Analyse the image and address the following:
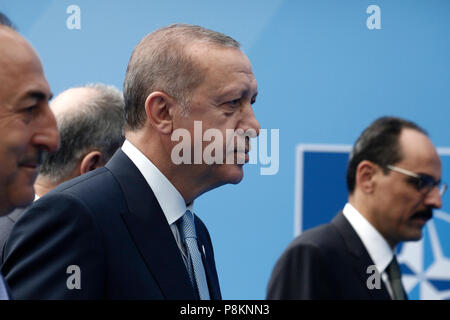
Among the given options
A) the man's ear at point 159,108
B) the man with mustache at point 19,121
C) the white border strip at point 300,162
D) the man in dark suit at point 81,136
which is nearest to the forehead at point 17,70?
the man with mustache at point 19,121

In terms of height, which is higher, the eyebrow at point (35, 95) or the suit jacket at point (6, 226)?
the eyebrow at point (35, 95)

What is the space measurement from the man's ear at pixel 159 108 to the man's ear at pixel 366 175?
1.22 ft

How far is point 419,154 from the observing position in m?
1.10

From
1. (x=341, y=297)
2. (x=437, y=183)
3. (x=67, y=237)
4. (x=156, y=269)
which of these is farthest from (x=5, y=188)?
(x=437, y=183)

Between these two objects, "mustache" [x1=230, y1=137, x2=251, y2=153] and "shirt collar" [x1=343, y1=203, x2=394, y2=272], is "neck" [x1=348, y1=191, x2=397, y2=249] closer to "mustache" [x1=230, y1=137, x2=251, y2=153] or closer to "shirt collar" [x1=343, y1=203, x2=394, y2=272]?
"shirt collar" [x1=343, y1=203, x2=394, y2=272]

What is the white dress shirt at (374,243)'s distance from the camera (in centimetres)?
109

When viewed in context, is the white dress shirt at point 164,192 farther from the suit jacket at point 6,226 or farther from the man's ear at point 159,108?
the suit jacket at point 6,226

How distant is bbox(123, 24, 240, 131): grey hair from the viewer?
128cm

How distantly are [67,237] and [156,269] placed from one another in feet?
0.54

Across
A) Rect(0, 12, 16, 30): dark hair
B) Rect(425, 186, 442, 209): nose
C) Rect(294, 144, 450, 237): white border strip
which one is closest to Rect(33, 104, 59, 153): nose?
Rect(0, 12, 16, 30): dark hair

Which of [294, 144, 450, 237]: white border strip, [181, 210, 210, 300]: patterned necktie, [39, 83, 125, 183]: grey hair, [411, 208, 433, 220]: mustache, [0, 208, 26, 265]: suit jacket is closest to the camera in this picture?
[411, 208, 433, 220]: mustache

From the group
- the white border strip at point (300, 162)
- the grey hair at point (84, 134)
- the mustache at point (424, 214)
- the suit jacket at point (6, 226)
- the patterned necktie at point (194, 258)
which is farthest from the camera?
the white border strip at point (300, 162)

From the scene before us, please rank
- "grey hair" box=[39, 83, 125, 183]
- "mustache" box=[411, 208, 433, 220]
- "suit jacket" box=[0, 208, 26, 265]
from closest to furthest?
"mustache" box=[411, 208, 433, 220]
"suit jacket" box=[0, 208, 26, 265]
"grey hair" box=[39, 83, 125, 183]
